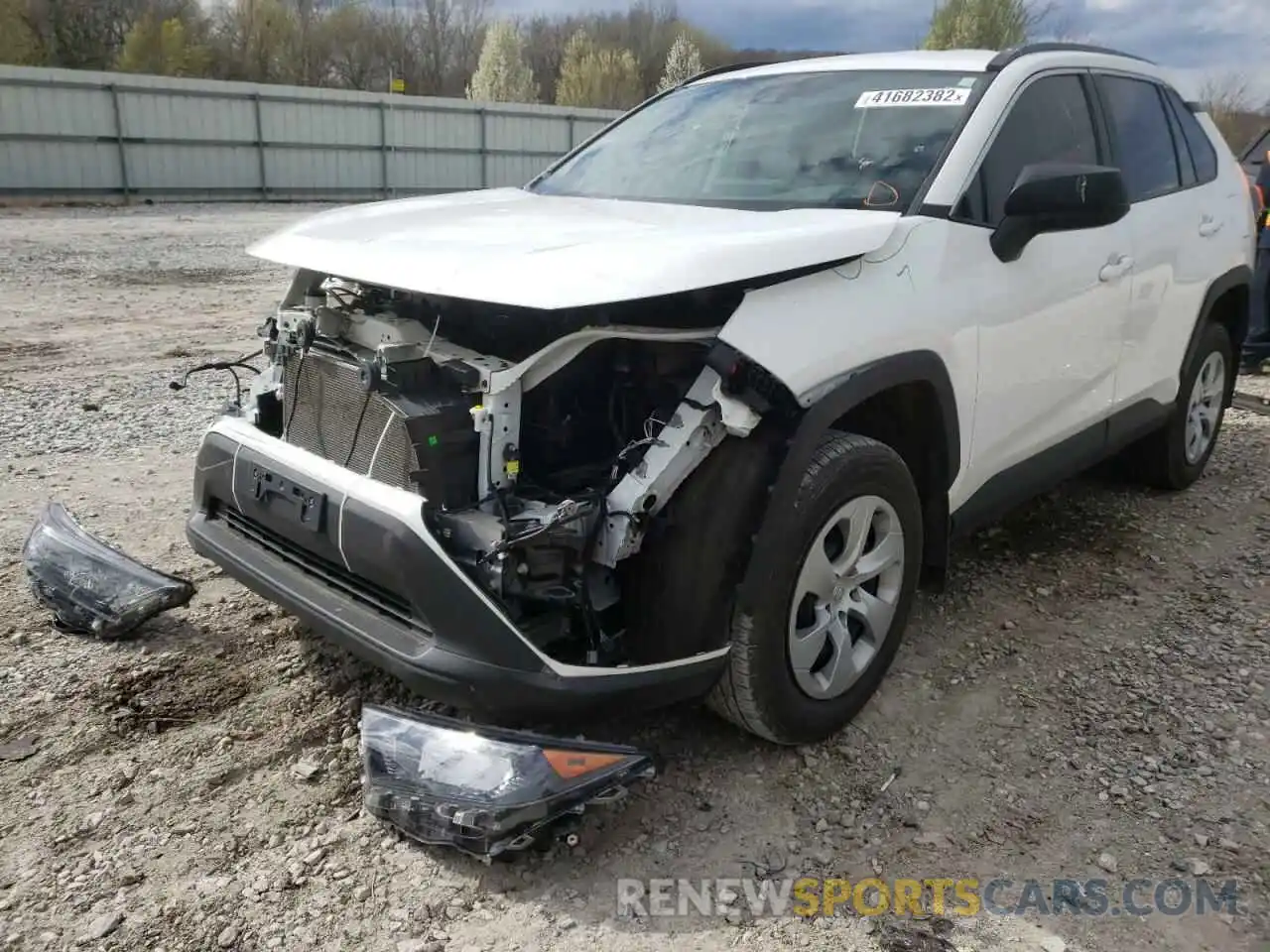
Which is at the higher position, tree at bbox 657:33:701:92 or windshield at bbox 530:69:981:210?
tree at bbox 657:33:701:92

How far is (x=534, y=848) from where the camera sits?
8.41 feet

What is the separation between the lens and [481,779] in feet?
7.72

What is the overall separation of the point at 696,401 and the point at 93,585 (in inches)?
86.9

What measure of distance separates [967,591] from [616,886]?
218cm

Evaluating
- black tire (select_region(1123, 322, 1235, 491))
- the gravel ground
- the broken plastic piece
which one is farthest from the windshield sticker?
the broken plastic piece

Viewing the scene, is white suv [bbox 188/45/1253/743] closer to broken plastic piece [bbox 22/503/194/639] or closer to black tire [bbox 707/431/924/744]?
black tire [bbox 707/431/924/744]

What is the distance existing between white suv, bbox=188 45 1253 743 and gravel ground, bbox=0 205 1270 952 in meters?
0.31

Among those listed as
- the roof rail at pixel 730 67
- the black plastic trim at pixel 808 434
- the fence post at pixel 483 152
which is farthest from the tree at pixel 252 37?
the black plastic trim at pixel 808 434

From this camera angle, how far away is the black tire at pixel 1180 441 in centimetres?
480

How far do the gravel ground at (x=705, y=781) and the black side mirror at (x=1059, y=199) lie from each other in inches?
57.3

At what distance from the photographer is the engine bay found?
8.11 ft

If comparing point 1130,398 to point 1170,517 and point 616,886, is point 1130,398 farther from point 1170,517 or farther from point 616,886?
point 616,886

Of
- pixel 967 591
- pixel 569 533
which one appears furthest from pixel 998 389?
pixel 569 533

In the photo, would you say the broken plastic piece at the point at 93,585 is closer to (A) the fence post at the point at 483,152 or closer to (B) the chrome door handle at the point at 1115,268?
Answer: (B) the chrome door handle at the point at 1115,268
